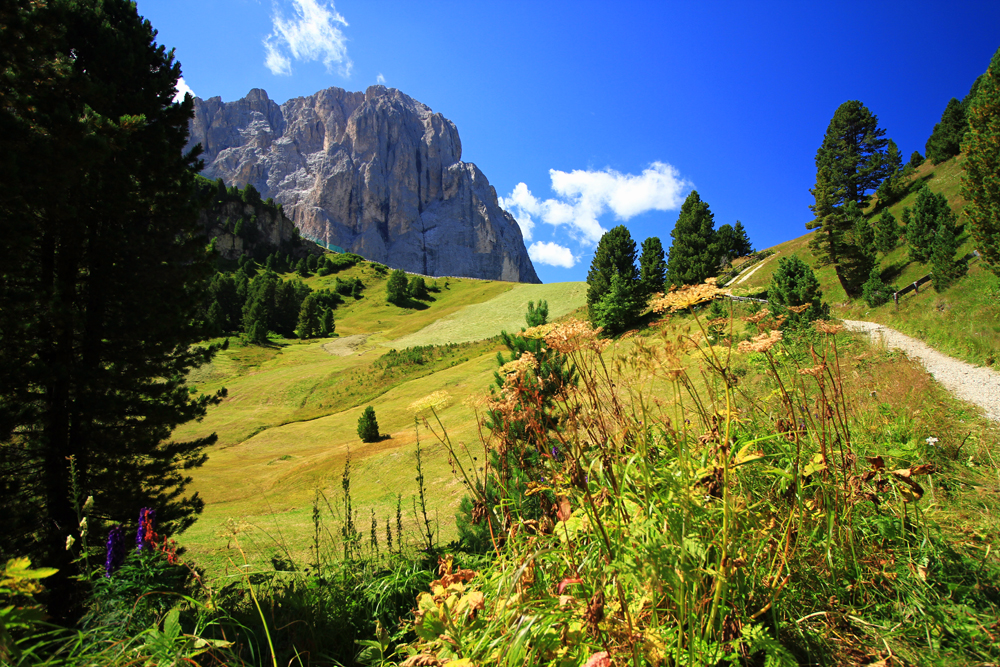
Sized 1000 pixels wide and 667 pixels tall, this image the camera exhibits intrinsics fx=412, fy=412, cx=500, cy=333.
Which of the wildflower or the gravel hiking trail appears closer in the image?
the wildflower

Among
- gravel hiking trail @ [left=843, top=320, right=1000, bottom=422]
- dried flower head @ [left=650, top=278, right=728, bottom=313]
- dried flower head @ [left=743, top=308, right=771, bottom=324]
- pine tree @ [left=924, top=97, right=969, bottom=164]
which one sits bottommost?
gravel hiking trail @ [left=843, top=320, right=1000, bottom=422]

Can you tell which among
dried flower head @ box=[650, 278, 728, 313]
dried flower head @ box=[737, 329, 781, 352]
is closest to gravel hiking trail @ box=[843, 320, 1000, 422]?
dried flower head @ box=[737, 329, 781, 352]

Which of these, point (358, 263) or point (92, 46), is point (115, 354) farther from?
point (358, 263)

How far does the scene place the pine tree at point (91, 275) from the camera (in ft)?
15.7

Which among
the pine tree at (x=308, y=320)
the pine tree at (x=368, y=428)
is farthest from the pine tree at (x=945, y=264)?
the pine tree at (x=308, y=320)

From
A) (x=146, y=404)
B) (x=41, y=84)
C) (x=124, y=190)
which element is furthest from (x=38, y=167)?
(x=146, y=404)

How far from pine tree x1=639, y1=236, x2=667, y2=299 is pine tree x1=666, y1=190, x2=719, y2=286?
0.74 meters

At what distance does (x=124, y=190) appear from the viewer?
256 inches

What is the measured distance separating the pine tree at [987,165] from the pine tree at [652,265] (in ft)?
42.7

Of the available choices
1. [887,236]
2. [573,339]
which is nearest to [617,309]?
[887,236]

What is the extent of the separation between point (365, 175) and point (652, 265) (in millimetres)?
160569

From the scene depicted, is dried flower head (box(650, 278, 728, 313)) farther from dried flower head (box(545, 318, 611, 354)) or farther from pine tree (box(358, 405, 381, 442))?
pine tree (box(358, 405, 381, 442))

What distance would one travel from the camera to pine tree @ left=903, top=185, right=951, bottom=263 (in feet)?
67.2

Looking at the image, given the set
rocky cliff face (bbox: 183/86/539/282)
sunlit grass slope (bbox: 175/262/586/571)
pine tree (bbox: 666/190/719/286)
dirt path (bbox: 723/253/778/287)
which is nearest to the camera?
sunlit grass slope (bbox: 175/262/586/571)
